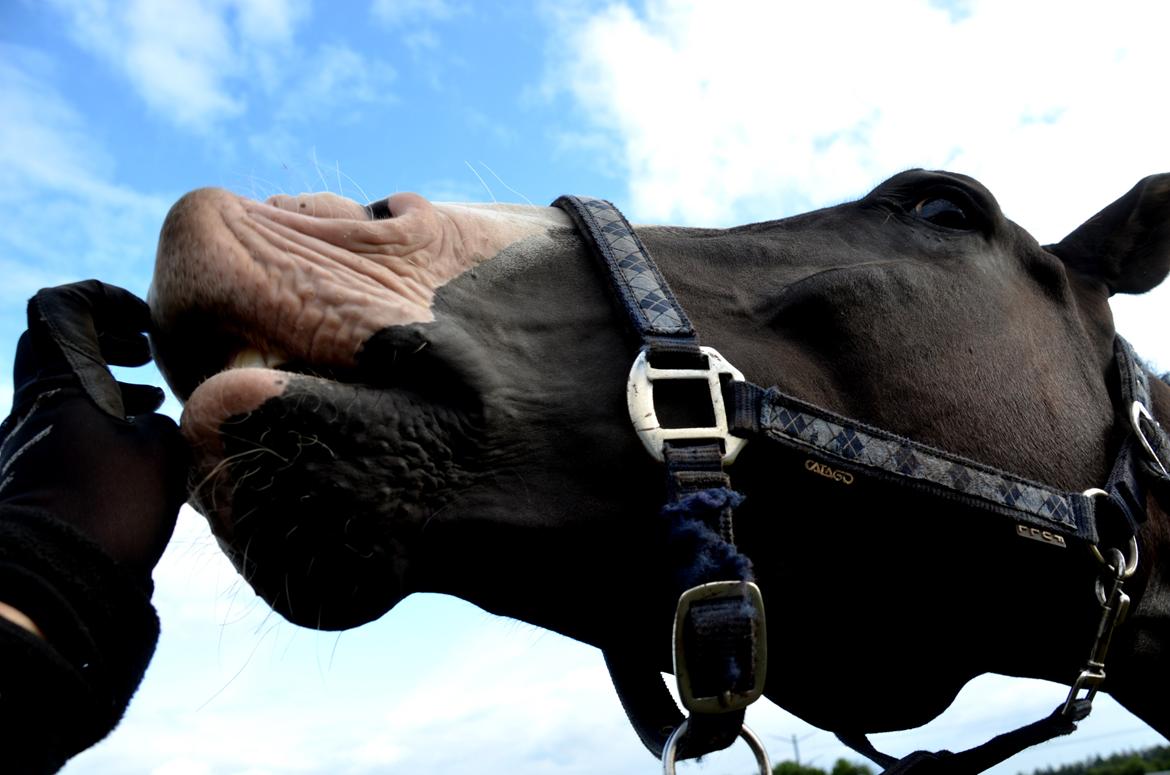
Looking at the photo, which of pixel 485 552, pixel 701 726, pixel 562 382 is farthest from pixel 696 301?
pixel 701 726

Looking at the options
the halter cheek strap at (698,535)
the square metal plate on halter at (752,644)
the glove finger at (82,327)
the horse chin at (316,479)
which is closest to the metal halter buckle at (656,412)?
the halter cheek strap at (698,535)

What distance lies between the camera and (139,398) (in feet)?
7.06

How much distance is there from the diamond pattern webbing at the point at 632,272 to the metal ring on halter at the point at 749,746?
91 centimetres

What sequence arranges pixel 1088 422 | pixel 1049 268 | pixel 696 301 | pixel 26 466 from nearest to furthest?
pixel 26 466
pixel 696 301
pixel 1088 422
pixel 1049 268

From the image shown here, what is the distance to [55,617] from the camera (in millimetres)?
1586

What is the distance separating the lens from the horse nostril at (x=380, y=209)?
2248 millimetres

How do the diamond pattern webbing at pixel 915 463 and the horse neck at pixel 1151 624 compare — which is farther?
the horse neck at pixel 1151 624

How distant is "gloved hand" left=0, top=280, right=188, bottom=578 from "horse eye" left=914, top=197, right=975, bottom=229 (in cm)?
227

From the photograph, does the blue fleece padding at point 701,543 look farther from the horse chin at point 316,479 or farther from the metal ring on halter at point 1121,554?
the metal ring on halter at point 1121,554

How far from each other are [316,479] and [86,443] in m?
0.41

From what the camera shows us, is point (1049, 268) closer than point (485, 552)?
No

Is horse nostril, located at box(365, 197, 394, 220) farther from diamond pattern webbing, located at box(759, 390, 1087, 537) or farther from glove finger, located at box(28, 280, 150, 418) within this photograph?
diamond pattern webbing, located at box(759, 390, 1087, 537)

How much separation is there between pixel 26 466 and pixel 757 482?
4.88 ft

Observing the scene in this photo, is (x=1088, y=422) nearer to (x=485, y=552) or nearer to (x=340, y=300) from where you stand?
(x=485, y=552)
